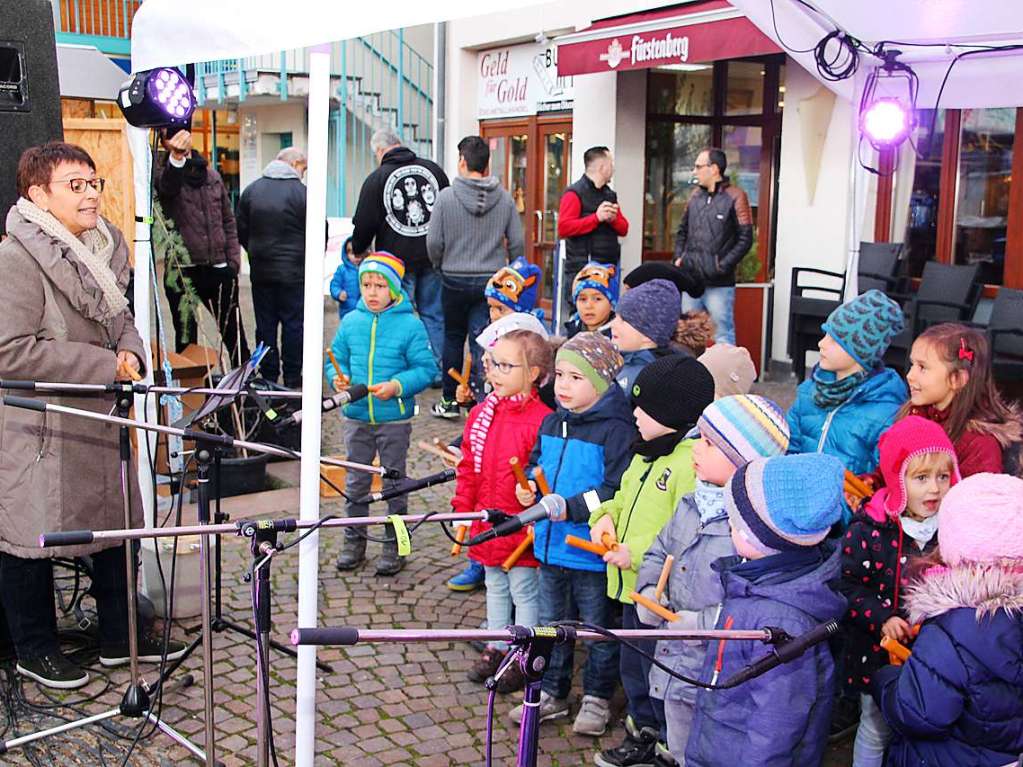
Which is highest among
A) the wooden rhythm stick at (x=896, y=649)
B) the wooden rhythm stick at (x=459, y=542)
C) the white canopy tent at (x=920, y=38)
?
the white canopy tent at (x=920, y=38)

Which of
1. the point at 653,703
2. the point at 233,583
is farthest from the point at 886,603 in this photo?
the point at 233,583

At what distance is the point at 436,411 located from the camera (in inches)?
355

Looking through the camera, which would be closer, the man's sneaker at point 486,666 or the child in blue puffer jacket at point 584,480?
the child in blue puffer jacket at point 584,480

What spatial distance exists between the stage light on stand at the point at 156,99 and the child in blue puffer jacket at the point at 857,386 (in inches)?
109

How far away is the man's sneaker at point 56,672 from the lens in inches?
175

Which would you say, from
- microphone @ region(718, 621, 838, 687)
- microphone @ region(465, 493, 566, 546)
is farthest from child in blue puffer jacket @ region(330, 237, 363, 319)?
microphone @ region(718, 621, 838, 687)

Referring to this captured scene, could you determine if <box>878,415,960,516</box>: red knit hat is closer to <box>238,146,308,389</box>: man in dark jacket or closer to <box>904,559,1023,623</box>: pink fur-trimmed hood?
<box>904,559,1023,623</box>: pink fur-trimmed hood

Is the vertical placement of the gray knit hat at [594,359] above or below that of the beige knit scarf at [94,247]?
below

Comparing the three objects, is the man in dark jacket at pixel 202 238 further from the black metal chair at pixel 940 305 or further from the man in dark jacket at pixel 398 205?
the black metal chair at pixel 940 305

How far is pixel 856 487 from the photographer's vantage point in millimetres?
3846

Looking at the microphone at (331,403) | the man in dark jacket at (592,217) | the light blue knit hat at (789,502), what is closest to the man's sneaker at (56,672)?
the microphone at (331,403)

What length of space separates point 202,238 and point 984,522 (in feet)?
22.3

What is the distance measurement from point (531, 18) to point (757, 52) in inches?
183

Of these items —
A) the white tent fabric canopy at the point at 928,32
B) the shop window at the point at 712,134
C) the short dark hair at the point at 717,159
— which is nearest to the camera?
the white tent fabric canopy at the point at 928,32
